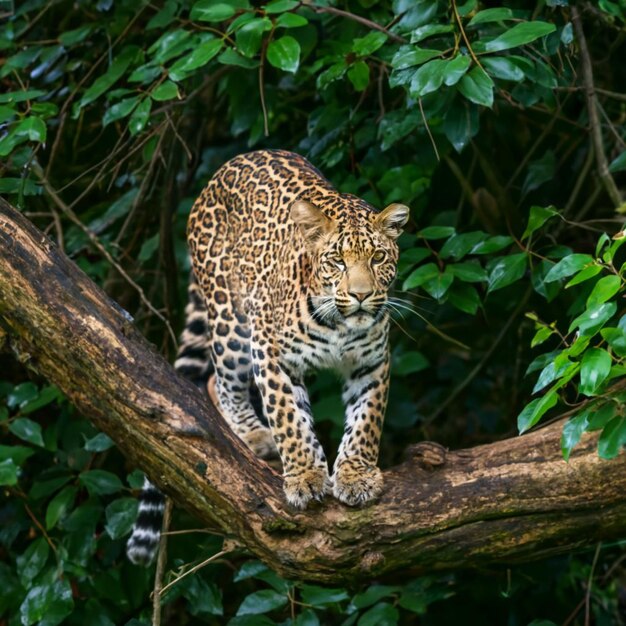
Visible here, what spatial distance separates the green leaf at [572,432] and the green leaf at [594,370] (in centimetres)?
28

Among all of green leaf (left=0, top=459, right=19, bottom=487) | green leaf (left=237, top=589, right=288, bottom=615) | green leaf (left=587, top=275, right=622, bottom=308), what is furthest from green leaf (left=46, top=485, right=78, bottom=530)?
green leaf (left=587, top=275, right=622, bottom=308)

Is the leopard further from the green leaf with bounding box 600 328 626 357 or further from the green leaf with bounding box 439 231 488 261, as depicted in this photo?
the green leaf with bounding box 600 328 626 357

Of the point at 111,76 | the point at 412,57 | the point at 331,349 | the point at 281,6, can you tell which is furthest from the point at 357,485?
the point at 111,76

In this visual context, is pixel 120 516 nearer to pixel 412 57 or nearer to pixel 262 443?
pixel 262 443

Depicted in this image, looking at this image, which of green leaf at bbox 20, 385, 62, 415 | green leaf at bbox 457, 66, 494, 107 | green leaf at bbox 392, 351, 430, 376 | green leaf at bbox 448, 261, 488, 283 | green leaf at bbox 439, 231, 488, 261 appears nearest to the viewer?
green leaf at bbox 457, 66, 494, 107

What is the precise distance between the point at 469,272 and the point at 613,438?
1.84m

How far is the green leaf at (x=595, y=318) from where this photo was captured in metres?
4.12

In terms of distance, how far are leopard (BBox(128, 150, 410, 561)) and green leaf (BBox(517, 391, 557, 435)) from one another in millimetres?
998

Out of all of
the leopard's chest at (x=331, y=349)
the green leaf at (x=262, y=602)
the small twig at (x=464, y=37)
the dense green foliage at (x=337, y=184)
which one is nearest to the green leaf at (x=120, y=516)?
the dense green foliage at (x=337, y=184)

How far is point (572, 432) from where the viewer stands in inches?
175

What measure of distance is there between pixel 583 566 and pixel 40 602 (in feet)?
12.2

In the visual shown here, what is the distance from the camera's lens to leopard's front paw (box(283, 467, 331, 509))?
5281 mm

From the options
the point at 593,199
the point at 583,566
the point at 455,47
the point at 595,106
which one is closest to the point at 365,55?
the point at 455,47

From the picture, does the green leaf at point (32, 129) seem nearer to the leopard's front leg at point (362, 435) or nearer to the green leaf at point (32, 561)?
the leopard's front leg at point (362, 435)
